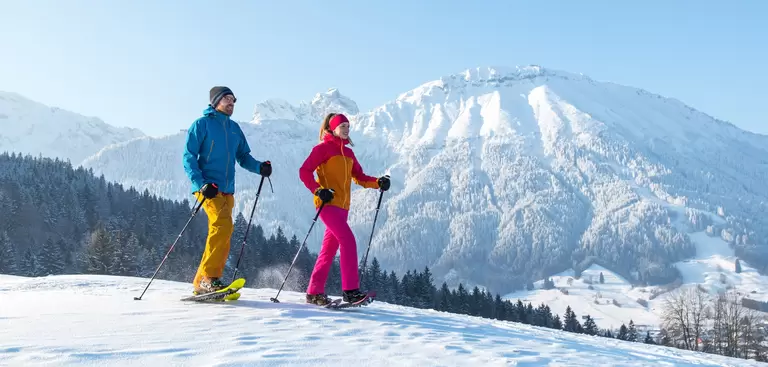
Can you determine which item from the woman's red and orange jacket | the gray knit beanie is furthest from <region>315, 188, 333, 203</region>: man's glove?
the gray knit beanie

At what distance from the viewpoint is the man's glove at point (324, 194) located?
791cm

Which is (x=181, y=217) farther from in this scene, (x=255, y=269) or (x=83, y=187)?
(x=255, y=269)

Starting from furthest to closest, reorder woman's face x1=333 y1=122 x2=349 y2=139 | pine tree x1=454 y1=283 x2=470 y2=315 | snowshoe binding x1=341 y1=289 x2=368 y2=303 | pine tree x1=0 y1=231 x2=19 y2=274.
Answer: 1. pine tree x1=454 y1=283 x2=470 y2=315
2. pine tree x1=0 y1=231 x2=19 y2=274
3. woman's face x1=333 y1=122 x2=349 y2=139
4. snowshoe binding x1=341 y1=289 x2=368 y2=303

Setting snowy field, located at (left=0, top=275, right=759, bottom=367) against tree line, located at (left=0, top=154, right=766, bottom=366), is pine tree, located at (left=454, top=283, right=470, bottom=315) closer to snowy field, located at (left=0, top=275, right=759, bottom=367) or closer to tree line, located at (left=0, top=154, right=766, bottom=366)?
tree line, located at (left=0, top=154, right=766, bottom=366)

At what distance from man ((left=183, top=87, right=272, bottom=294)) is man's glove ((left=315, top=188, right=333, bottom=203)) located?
1.11 metres

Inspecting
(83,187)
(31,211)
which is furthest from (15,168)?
(31,211)

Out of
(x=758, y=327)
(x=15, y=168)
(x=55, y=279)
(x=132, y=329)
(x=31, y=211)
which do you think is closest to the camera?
(x=132, y=329)

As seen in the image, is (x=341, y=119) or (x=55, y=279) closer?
(x=341, y=119)

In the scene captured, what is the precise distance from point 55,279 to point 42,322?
661 centimetres

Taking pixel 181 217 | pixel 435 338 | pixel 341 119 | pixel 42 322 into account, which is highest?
pixel 181 217

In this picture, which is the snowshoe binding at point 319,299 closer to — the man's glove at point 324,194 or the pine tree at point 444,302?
the man's glove at point 324,194

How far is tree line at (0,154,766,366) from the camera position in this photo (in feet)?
175

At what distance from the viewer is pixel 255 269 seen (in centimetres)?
8362

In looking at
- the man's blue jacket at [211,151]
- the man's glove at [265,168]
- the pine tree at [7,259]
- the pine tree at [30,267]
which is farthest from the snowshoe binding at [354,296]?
the pine tree at [30,267]
